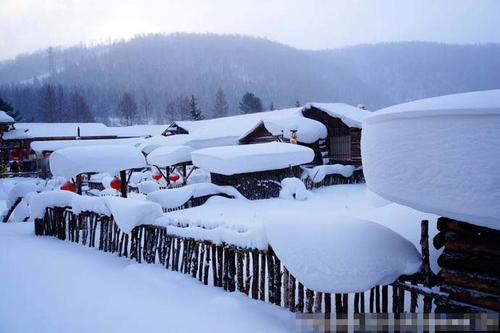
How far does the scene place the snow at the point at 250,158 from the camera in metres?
16.4

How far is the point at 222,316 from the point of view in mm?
4887

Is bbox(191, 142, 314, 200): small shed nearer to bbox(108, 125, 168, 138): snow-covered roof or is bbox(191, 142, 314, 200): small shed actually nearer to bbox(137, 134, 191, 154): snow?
bbox(137, 134, 191, 154): snow

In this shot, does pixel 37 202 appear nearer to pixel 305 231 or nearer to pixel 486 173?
pixel 305 231

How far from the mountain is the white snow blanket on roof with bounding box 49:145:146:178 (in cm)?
9943

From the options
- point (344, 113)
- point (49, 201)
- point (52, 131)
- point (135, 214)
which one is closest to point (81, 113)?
point (52, 131)

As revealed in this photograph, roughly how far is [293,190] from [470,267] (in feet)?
44.1

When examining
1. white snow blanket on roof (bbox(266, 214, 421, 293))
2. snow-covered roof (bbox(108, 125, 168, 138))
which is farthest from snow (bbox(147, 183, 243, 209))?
snow-covered roof (bbox(108, 125, 168, 138))

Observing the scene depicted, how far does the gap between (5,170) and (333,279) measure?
138 ft

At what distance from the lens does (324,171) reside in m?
20.6

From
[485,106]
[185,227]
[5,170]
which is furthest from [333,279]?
[5,170]

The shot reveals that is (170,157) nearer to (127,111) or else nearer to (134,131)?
(134,131)

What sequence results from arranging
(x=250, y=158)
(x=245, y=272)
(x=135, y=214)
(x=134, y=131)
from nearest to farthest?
(x=245, y=272) → (x=135, y=214) → (x=250, y=158) → (x=134, y=131)

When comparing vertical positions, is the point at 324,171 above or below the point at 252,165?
below

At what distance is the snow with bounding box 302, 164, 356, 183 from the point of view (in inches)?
792
